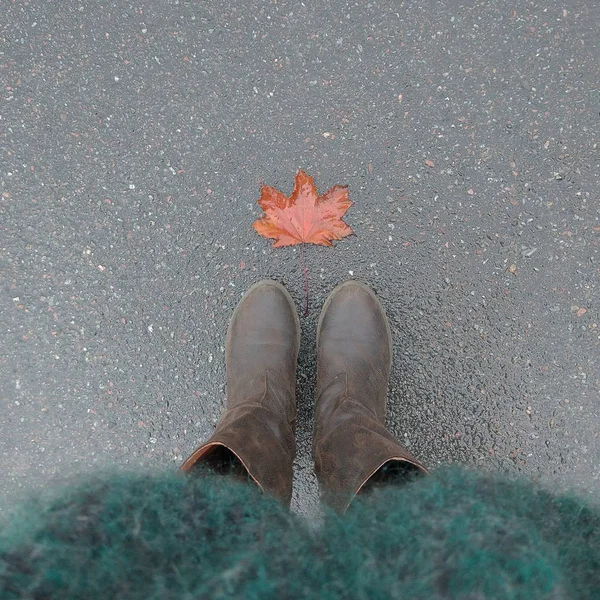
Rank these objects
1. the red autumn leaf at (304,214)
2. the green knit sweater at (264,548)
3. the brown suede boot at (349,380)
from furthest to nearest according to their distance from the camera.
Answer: the red autumn leaf at (304,214), the brown suede boot at (349,380), the green knit sweater at (264,548)

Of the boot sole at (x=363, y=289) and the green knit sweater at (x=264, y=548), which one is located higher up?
the boot sole at (x=363, y=289)

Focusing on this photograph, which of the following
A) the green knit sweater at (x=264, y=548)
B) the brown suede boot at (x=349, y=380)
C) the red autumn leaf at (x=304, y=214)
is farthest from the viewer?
the red autumn leaf at (x=304, y=214)

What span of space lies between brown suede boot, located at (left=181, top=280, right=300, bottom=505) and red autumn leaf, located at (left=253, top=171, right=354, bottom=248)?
182 mm

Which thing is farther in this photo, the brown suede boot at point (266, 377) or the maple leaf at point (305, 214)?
the maple leaf at point (305, 214)

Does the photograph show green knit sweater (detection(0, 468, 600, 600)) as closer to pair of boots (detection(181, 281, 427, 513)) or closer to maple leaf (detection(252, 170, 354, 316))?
pair of boots (detection(181, 281, 427, 513))

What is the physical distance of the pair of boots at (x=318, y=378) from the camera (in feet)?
4.37

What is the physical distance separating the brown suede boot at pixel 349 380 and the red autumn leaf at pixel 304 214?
0.63 feet

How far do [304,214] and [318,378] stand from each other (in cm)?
57

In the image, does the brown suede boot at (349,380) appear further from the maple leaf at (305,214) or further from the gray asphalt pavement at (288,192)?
the maple leaf at (305,214)

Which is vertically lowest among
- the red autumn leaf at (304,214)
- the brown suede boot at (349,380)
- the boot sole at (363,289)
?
the brown suede boot at (349,380)

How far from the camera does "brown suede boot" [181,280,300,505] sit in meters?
1.33

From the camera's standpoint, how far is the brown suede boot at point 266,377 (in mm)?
1331

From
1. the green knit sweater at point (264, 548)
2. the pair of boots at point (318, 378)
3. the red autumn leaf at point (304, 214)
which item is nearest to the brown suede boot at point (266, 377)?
the pair of boots at point (318, 378)

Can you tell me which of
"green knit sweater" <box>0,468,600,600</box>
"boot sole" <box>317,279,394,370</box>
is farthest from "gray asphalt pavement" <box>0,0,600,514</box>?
"green knit sweater" <box>0,468,600,600</box>
